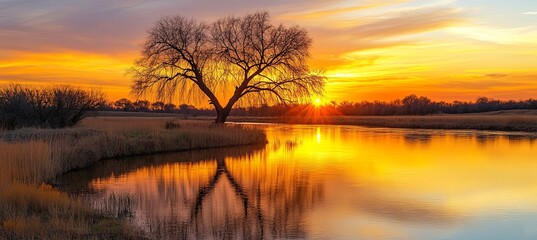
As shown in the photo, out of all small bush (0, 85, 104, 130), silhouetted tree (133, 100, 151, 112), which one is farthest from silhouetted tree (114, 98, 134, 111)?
small bush (0, 85, 104, 130)

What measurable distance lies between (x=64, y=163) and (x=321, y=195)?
9.67 metres

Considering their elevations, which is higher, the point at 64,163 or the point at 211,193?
the point at 64,163

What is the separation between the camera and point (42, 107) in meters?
27.1

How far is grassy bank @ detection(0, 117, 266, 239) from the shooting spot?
24.9 ft

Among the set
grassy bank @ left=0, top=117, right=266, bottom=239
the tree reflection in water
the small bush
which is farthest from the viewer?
the small bush

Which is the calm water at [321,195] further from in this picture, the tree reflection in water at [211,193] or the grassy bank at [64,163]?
A: the grassy bank at [64,163]

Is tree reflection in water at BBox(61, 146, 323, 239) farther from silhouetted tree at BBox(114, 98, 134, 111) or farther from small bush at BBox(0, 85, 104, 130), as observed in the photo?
silhouetted tree at BBox(114, 98, 134, 111)

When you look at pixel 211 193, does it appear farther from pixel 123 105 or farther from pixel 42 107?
pixel 123 105

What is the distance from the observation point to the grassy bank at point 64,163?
7.58m

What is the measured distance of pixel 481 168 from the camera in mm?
18969

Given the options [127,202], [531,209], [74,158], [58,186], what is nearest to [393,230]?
[531,209]

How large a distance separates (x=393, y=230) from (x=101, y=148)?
15.4 m

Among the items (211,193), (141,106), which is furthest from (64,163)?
(141,106)

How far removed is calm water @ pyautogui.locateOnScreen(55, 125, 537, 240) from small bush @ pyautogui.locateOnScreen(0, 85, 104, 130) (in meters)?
7.78
